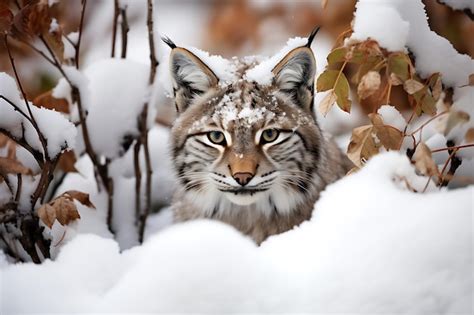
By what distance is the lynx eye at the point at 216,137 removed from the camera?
262 cm

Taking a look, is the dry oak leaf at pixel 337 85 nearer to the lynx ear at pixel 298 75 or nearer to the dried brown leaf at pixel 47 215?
the lynx ear at pixel 298 75

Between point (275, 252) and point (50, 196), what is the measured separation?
4.79ft

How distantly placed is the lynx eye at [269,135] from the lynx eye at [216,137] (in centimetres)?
16

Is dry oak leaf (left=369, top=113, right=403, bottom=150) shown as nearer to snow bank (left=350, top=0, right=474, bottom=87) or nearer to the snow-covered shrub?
the snow-covered shrub

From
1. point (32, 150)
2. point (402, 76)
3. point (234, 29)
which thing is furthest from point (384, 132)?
point (234, 29)

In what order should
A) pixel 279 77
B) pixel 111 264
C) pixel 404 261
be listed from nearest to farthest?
pixel 404 261, pixel 111 264, pixel 279 77

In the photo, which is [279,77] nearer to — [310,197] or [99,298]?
[310,197]

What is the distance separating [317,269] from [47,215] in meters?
0.92

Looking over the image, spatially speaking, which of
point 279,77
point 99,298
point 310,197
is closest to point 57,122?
point 99,298

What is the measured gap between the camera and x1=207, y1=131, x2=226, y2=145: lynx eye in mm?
2621

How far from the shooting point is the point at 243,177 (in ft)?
8.23

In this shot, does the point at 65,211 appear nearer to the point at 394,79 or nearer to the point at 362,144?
the point at 362,144

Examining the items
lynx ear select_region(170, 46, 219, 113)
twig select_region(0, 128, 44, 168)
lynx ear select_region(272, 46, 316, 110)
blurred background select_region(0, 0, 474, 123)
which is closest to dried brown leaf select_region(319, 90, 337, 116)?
lynx ear select_region(272, 46, 316, 110)

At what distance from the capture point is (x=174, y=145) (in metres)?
2.84
